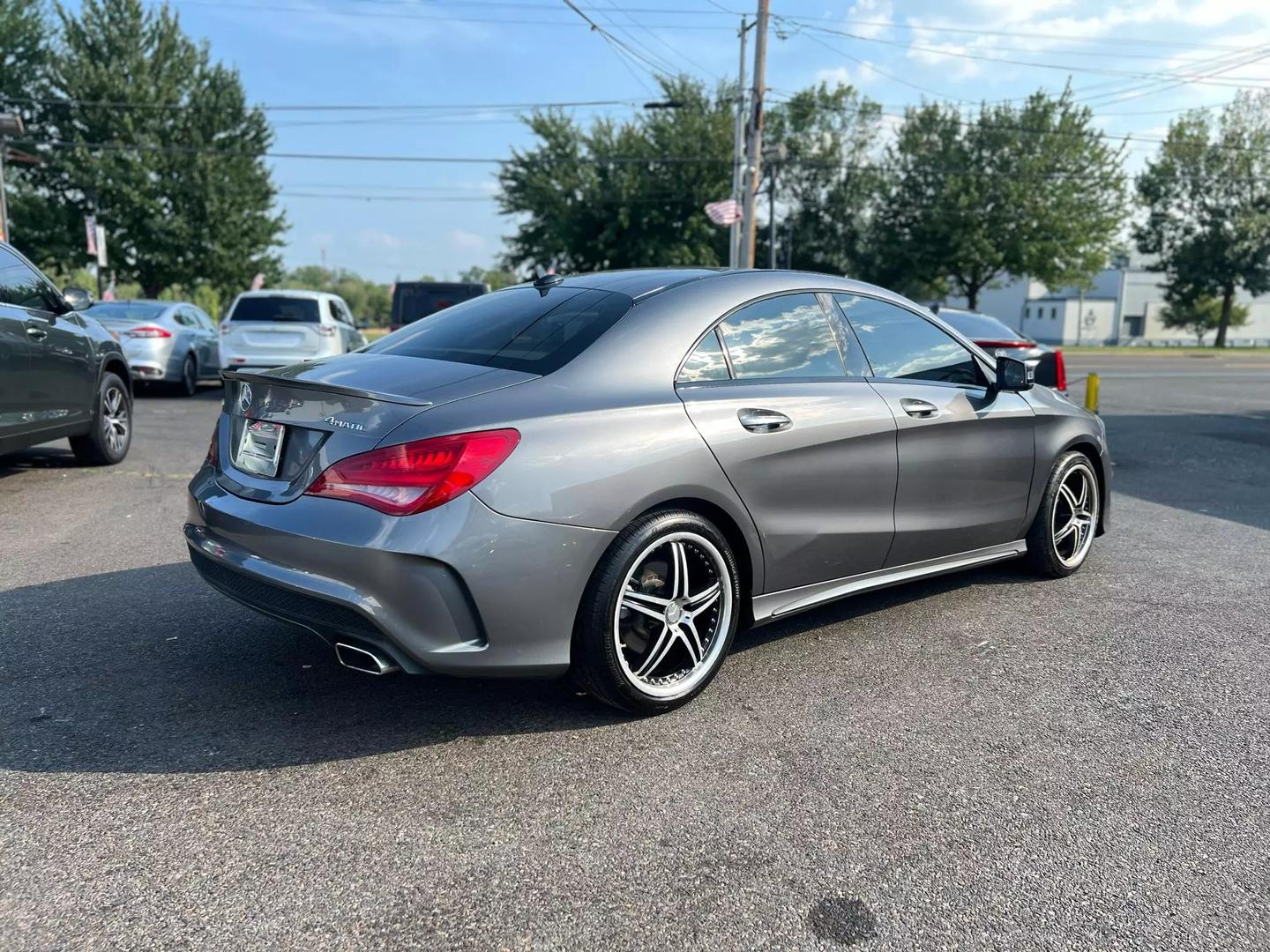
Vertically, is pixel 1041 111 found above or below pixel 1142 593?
above

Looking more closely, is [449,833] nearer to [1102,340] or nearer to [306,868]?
[306,868]

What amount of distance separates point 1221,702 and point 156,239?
36.8 m

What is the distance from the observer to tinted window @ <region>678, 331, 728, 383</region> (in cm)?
359

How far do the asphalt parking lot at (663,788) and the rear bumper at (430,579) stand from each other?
38 cm

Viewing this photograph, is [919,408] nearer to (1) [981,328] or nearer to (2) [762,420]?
(2) [762,420]

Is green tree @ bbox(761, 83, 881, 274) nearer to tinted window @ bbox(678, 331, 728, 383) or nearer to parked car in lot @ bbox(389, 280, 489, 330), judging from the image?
parked car in lot @ bbox(389, 280, 489, 330)

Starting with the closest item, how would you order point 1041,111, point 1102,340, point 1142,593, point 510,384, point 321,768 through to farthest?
point 321,768 → point 510,384 → point 1142,593 → point 1041,111 → point 1102,340

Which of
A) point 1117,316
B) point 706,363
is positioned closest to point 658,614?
point 706,363

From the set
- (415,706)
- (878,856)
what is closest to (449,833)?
(415,706)

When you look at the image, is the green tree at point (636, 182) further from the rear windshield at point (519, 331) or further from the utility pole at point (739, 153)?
the rear windshield at point (519, 331)

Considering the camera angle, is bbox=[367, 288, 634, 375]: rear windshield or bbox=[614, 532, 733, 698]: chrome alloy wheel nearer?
bbox=[614, 532, 733, 698]: chrome alloy wheel

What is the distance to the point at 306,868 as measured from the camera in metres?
2.49

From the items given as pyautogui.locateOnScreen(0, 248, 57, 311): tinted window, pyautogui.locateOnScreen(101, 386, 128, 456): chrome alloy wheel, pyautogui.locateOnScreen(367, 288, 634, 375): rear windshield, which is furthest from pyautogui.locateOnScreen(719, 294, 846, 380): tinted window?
pyautogui.locateOnScreen(101, 386, 128, 456): chrome alloy wheel

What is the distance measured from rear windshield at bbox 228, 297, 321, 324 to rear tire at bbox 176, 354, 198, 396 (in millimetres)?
1101
